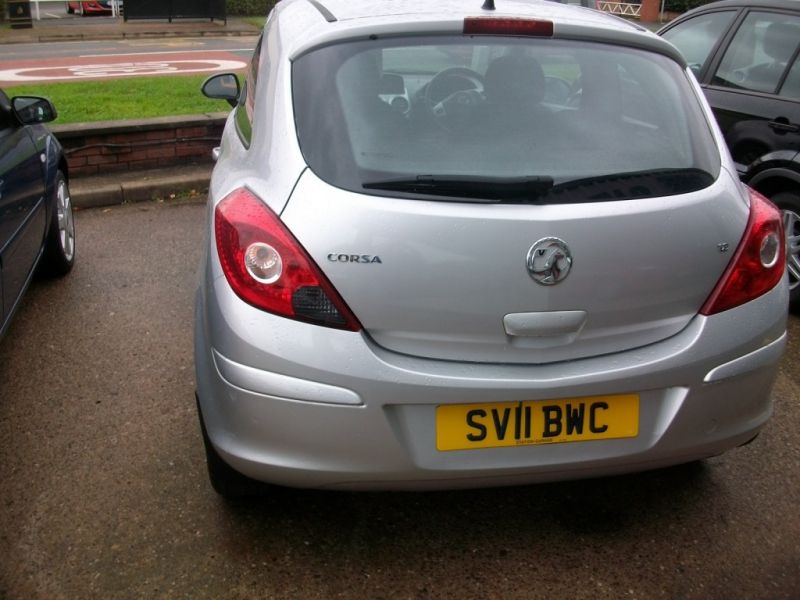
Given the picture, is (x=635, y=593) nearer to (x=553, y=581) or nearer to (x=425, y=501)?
(x=553, y=581)

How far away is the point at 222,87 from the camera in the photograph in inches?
185

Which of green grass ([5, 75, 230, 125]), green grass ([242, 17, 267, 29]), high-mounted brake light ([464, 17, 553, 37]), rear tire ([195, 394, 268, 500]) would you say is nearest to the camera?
high-mounted brake light ([464, 17, 553, 37])

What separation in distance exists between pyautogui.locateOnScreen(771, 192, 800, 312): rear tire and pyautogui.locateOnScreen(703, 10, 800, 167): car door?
28 centimetres

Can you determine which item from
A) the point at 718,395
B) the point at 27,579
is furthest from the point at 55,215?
the point at 718,395

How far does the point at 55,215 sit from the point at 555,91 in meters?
3.32

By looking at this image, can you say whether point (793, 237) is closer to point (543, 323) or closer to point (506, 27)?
point (506, 27)

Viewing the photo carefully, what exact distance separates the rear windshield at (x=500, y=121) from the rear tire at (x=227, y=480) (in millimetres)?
965

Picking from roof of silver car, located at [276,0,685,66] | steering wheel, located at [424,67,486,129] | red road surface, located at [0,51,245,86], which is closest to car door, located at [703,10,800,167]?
roof of silver car, located at [276,0,685,66]

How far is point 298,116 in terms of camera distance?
260cm

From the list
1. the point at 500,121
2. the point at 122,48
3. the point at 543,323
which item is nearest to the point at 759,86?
the point at 500,121

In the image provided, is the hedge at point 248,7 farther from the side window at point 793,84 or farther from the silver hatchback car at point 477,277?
the silver hatchback car at point 477,277

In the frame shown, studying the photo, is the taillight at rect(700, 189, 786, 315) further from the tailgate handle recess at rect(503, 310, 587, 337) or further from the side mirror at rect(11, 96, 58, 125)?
the side mirror at rect(11, 96, 58, 125)

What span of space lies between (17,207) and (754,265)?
3172mm

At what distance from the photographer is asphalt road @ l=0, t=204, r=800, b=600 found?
106 inches
